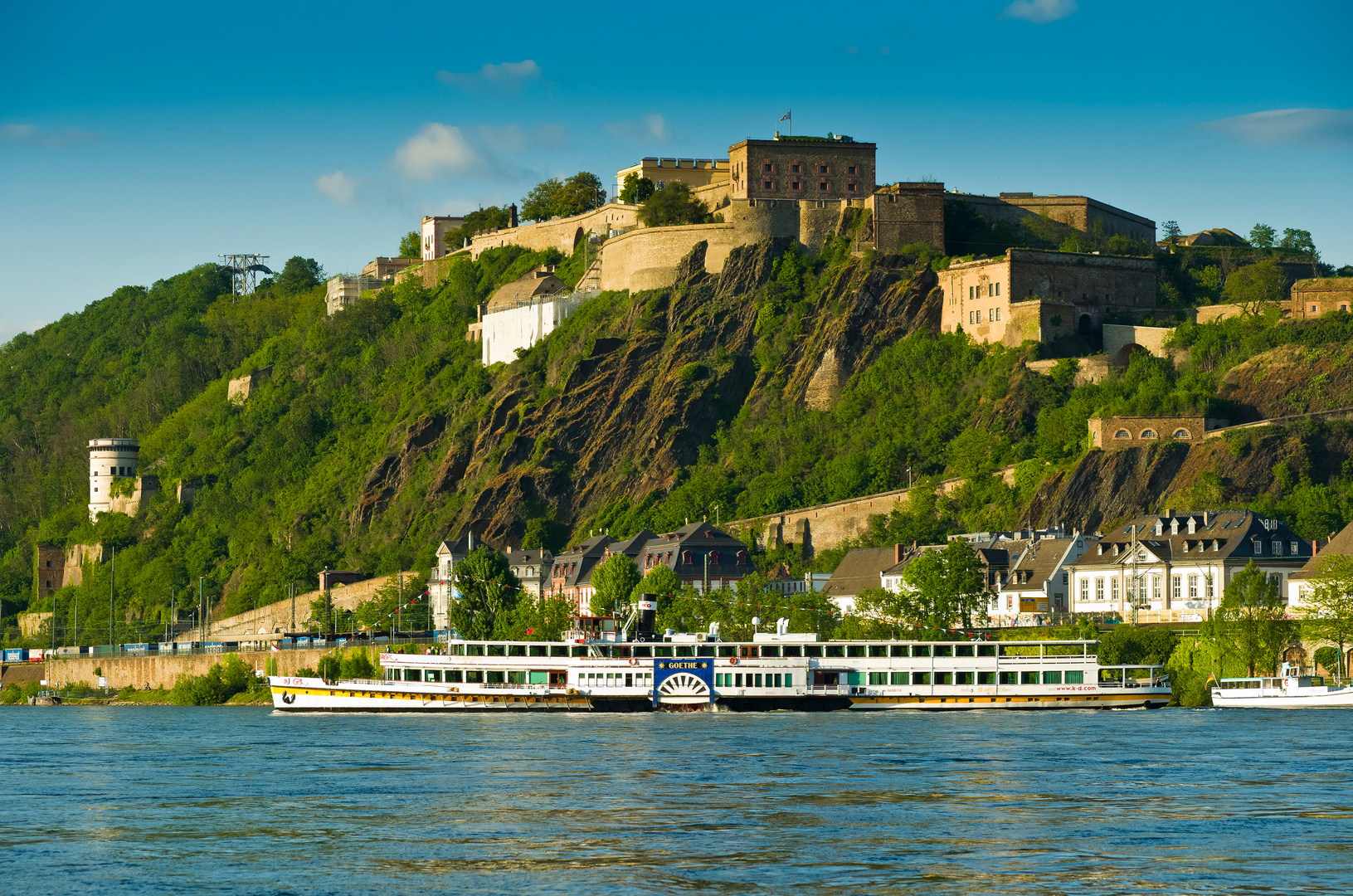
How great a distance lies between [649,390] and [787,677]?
56725 mm

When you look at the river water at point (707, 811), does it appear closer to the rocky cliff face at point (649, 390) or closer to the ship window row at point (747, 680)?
the ship window row at point (747, 680)

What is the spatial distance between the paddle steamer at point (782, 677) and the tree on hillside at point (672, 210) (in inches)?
2544

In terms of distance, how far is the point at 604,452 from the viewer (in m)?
132

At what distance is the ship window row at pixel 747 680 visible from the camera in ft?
261

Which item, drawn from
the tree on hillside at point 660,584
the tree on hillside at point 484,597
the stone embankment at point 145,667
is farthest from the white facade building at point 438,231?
the tree on hillside at point 660,584

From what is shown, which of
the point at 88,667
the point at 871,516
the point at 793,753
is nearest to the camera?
the point at 793,753

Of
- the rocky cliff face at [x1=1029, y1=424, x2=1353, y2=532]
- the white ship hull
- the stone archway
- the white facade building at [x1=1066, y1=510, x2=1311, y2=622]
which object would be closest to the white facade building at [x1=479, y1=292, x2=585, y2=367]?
the stone archway

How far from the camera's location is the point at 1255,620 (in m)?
78.7

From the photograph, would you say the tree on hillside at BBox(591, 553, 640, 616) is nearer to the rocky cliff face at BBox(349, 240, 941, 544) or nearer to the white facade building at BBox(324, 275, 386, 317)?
the rocky cliff face at BBox(349, 240, 941, 544)

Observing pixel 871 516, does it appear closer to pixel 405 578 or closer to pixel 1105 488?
pixel 1105 488

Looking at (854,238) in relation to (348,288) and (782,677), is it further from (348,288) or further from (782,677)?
(348,288)

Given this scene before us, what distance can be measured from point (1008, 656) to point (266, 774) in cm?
3740

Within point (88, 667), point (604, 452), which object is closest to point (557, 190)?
point (604, 452)

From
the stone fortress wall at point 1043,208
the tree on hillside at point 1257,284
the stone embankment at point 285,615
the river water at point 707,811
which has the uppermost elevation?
the stone fortress wall at point 1043,208
